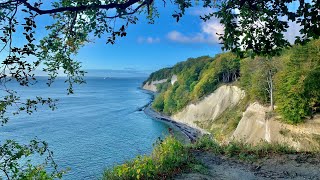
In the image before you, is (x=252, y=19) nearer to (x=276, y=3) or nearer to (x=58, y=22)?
(x=276, y=3)

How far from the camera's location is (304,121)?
114 ft

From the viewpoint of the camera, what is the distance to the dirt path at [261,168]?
31.5 ft

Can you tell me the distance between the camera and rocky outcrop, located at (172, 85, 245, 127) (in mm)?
62875

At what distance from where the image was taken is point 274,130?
3731 cm

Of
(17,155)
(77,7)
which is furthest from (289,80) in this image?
(17,155)

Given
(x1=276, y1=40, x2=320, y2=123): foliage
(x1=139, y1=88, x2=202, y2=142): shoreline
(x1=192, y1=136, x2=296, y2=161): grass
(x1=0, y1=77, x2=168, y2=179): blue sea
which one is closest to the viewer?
(x1=192, y1=136, x2=296, y2=161): grass

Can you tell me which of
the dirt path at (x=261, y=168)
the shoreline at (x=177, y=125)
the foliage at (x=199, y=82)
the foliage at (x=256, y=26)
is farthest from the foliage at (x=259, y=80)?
the foliage at (x=256, y=26)

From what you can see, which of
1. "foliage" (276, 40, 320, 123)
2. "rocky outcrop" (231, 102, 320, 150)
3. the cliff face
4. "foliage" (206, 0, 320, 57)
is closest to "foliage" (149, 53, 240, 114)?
the cliff face

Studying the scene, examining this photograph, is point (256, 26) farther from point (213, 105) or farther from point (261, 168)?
point (213, 105)

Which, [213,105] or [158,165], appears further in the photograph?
[213,105]

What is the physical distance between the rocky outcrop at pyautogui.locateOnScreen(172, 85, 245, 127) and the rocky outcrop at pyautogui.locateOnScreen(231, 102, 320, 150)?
16043mm

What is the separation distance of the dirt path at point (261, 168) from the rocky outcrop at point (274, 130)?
56.3 feet

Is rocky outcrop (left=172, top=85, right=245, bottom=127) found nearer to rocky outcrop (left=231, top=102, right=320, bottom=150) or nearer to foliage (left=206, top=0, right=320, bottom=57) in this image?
rocky outcrop (left=231, top=102, right=320, bottom=150)

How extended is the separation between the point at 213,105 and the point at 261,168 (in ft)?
189
